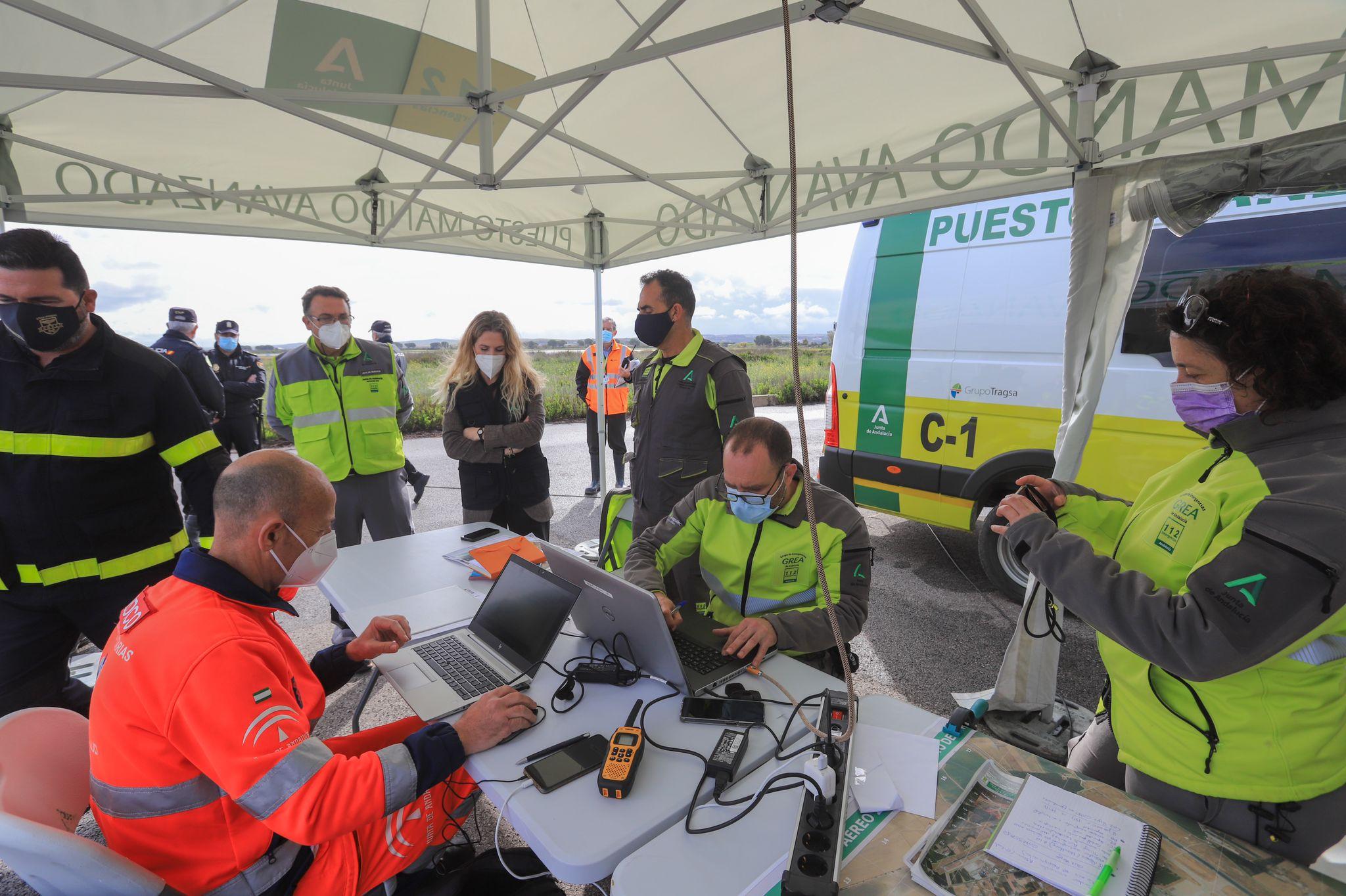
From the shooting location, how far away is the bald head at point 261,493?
50.0 inches

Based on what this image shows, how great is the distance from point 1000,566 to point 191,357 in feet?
19.4

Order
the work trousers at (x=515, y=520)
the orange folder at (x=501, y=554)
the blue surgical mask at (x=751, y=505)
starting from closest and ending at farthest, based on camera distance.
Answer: the blue surgical mask at (x=751, y=505), the orange folder at (x=501, y=554), the work trousers at (x=515, y=520)

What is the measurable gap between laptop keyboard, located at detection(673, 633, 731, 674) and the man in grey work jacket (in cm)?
101

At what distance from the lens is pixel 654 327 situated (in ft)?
9.27

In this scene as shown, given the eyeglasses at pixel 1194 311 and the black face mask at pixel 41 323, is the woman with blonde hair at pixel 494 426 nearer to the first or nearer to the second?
the black face mask at pixel 41 323

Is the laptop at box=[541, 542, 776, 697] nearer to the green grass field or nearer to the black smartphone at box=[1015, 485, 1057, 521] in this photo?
the black smartphone at box=[1015, 485, 1057, 521]

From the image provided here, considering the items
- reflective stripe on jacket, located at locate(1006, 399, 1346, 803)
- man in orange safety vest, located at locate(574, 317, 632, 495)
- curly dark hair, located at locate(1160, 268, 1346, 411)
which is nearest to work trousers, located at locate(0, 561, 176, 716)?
reflective stripe on jacket, located at locate(1006, 399, 1346, 803)

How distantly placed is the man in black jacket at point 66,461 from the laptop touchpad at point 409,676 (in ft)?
2.33

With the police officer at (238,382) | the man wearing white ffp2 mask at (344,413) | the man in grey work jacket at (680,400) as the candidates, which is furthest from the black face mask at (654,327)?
the police officer at (238,382)

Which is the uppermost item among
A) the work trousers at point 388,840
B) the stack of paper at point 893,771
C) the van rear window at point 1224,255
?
the van rear window at point 1224,255

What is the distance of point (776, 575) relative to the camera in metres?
1.92

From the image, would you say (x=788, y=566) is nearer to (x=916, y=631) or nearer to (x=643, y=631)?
(x=643, y=631)

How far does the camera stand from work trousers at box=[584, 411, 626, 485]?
7035 mm

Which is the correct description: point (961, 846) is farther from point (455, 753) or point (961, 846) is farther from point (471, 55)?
point (471, 55)
